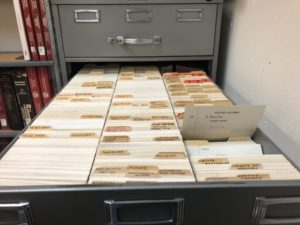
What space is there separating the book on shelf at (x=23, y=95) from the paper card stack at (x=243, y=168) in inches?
43.1

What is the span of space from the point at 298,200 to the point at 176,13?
841mm

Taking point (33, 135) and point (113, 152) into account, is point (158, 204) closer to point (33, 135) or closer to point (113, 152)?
point (113, 152)

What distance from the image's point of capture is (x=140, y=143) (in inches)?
24.6

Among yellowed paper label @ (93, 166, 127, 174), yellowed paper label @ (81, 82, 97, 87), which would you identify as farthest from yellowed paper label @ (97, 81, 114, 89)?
yellowed paper label @ (93, 166, 127, 174)

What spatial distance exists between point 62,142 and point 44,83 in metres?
0.83

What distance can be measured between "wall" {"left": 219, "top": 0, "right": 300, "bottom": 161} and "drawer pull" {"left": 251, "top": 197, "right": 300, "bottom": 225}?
0.28 metres

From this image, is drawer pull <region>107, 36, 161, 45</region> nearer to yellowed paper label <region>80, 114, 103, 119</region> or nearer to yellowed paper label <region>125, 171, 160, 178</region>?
yellowed paper label <region>80, 114, 103, 119</region>

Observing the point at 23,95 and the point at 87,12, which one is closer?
the point at 87,12

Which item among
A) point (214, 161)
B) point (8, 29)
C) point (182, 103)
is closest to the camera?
point (214, 161)

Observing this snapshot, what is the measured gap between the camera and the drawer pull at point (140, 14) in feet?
3.50

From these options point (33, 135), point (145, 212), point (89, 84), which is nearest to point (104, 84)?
point (89, 84)

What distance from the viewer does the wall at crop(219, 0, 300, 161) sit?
2.39 feet

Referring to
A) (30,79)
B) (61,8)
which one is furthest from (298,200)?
(30,79)

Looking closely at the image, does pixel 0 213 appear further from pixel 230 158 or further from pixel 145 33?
pixel 145 33
